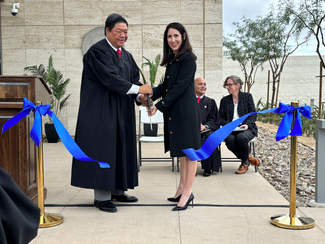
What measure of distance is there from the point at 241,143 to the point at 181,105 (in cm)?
194

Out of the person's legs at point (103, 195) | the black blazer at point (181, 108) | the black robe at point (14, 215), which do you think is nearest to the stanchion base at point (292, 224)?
the black blazer at point (181, 108)

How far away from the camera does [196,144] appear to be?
3.52 m

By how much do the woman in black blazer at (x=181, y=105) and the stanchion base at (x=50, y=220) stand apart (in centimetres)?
103

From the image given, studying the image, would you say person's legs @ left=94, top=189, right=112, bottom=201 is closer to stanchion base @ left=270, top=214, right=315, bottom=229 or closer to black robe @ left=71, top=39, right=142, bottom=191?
black robe @ left=71, top=39, right=142, bottom=191

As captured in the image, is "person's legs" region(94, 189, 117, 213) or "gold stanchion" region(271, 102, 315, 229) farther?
"person's legs" region(94, 189, 117, 213)

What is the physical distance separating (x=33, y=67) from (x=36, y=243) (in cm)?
676

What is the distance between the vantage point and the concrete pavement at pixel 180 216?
2.72 metres

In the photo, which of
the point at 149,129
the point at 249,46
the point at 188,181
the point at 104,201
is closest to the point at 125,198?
the point at 104,201

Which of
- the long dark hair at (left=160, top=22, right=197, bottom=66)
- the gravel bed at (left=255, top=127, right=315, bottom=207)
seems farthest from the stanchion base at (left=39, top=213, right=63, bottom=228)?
the gravel bed at (left=255, top=127, right=315, bottom=207)

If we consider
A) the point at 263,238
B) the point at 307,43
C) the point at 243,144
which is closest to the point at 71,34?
the point at 243,144

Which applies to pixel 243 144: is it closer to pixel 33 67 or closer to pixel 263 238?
pixel 263 238

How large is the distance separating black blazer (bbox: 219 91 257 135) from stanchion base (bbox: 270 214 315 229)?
93.3 inches

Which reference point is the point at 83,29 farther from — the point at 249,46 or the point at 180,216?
the point at 249,46

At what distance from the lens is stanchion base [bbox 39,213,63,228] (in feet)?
9.78
